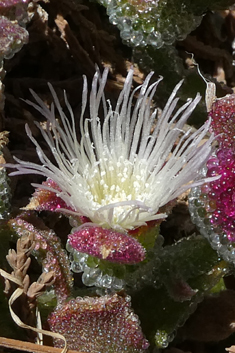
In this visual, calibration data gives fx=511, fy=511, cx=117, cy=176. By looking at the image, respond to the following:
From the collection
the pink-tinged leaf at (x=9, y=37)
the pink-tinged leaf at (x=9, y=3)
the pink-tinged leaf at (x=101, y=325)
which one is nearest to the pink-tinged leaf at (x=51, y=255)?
the pink-tinged leaf at (x=101, y=325)

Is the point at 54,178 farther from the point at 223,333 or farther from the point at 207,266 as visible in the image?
the point at 223,333

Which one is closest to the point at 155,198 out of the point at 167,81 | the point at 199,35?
the point at 167,81

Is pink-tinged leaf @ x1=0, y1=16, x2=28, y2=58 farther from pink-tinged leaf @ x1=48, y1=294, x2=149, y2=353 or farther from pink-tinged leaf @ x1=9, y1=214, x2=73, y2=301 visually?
pink-tinged leaf @ x1=48, y1=294, x2=149, y2=353

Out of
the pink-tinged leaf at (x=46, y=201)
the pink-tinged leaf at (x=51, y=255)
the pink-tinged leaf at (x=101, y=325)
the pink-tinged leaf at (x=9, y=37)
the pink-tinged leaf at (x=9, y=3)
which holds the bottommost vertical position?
the pink-tinged leaf at (x=101, y=325)

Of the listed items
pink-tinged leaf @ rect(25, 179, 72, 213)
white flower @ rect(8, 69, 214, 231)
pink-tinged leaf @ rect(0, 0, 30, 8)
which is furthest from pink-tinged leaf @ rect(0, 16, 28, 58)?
pink-tinged leaf @ rect(25, 179, 72, 213)

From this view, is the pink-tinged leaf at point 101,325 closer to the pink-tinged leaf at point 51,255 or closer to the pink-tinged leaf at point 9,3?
the pink-tinged leaf at point 51,255
